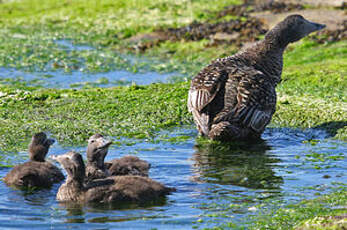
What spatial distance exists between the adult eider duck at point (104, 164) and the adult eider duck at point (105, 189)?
41cm

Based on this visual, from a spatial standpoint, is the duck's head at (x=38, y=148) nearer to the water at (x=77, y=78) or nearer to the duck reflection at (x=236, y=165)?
the duck reflection at (x=236, y=165)

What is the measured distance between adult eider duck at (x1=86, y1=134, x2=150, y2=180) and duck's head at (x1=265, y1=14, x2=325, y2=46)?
3955 mm

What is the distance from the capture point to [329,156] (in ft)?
33.7

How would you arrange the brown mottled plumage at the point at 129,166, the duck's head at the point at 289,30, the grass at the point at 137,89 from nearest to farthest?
1. the brown mottled plumage at the point at 129,166
2. the grass at the point at 137,89
3. the duck's head at the point at 289,30

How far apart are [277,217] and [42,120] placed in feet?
20.2

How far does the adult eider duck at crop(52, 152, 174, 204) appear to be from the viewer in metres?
8.27

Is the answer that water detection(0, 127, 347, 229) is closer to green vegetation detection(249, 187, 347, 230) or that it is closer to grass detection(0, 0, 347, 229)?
green vegetation detection(249, 187, 347, 230)

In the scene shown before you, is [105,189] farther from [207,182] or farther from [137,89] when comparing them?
[137,89]

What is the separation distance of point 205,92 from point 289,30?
262cm

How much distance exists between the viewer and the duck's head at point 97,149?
9.05 m

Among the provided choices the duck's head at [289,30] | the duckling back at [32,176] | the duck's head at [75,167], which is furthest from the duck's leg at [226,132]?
the duck's head at [75,167]

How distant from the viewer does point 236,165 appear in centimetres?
1004

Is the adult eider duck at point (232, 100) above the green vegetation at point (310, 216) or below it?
above

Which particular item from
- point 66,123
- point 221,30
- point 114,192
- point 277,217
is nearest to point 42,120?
point 66,123
